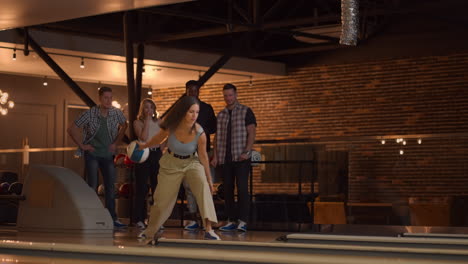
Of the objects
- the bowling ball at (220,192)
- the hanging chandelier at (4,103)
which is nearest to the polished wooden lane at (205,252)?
the bowling ball at (220,192)

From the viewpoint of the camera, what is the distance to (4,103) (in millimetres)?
17547

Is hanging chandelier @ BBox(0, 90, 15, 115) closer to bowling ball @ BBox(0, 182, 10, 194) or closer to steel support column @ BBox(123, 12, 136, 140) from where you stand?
steel support column @ BBox(123, 12, 136, 140)

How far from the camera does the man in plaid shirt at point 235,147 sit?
30.3 ft

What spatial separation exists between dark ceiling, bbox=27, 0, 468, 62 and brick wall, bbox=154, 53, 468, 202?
72 centimetres

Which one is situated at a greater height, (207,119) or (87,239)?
(207,119)

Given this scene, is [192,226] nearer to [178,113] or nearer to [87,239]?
[87,239]

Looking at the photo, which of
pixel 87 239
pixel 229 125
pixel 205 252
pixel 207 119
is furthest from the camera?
pixel 207 119

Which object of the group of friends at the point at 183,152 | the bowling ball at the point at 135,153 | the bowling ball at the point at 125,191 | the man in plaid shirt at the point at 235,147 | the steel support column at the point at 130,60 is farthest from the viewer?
the steel support column at the point at 130,60

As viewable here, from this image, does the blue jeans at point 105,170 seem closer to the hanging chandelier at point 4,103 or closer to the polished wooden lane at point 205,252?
the polished wooden lane at point 205,252

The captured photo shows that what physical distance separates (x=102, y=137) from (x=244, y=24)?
16.9ft

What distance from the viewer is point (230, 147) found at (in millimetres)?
9328

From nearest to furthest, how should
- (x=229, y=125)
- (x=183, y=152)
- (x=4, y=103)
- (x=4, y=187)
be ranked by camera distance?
1. (x=183, y=152)
2. (x=229, y=125)
3. (x=4, y=187)
4. (x=4, y=103)

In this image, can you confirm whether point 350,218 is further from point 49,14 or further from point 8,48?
point 8,48

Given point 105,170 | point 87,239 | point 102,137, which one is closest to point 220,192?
point 105,170
